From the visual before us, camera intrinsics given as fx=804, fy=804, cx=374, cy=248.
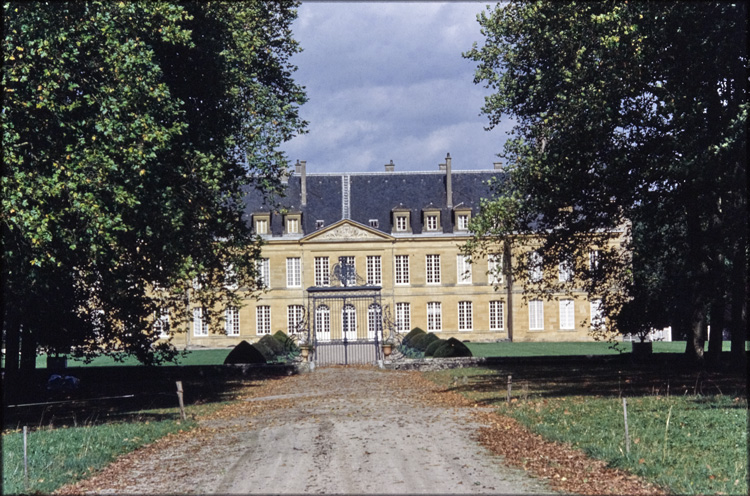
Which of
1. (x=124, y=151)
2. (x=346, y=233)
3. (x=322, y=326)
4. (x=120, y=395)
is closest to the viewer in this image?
(x=124, y=151)

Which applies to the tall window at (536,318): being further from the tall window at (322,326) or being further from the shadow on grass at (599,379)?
the shadow on grass at (599,379)

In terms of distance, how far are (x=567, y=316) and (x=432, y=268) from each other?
1030cm

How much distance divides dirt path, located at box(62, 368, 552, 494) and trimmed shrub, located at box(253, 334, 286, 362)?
1851 centimetres

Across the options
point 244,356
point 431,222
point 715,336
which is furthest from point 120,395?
point 431,222

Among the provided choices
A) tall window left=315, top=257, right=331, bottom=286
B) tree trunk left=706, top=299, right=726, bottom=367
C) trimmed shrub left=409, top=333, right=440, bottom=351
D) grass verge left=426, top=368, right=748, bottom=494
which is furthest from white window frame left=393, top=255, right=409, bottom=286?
grass verge left=426, top=368, right=748, bottom=494

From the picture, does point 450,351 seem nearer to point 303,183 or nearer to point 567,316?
point 567,316

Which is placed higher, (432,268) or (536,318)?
(432,268)

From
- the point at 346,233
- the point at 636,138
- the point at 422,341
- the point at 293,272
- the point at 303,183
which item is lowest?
the point at 422,341

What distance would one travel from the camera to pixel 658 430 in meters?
11.7

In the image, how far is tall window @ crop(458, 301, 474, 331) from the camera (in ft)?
191

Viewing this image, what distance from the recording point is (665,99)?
16.5 metres

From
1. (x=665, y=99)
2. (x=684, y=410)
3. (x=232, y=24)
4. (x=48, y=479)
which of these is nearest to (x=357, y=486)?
(x=48, y=479)

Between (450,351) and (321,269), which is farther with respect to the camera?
(321,269)

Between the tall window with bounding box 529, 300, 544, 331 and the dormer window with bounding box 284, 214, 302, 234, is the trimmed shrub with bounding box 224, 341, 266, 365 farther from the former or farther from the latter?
the tall window with bounding box 529, 300, 544, 331
